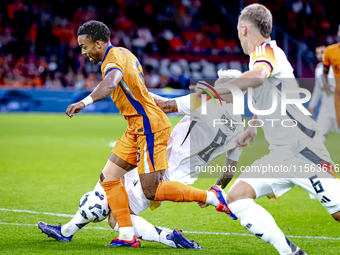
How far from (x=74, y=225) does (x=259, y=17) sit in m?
2.35

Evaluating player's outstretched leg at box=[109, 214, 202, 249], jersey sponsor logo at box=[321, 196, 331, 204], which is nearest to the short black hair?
player's outstretched leg at box=[109, 214, 202, 249]

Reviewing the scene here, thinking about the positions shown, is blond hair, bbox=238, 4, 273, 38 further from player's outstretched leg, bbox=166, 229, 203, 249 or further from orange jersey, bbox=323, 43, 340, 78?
orange jersey, bbox=323, 43, 340, 78

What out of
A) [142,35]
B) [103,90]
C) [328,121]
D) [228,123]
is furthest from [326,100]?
[142,35]

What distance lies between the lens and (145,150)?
4008mm

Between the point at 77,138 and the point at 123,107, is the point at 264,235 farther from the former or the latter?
the point at 77,138

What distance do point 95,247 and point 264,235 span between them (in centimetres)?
153

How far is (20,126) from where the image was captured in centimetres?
1474

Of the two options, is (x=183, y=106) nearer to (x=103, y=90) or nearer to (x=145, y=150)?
(x=145, y=150)

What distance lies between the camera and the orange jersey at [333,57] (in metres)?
7.26

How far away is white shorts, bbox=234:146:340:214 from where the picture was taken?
3189mm

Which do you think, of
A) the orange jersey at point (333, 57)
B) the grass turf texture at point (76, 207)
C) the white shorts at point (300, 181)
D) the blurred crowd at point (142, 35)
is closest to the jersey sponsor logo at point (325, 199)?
the white shorts at point (300, 181)

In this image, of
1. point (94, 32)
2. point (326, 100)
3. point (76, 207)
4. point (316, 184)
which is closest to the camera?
point (316, 184)

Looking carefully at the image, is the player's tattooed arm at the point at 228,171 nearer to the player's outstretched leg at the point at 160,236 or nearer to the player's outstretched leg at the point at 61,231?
the player's outstretched leg at the point at 160,236

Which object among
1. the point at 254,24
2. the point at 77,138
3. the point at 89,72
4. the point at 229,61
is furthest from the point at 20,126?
the point at 254,24
